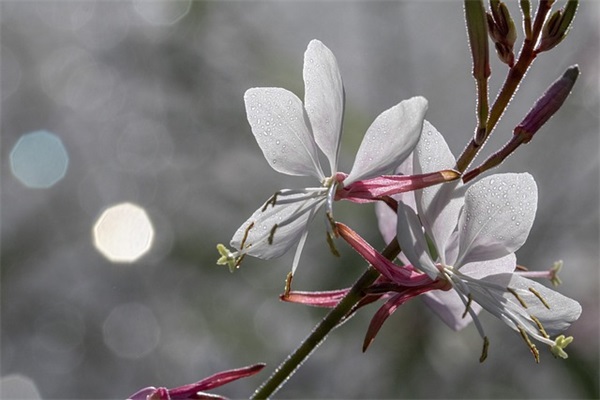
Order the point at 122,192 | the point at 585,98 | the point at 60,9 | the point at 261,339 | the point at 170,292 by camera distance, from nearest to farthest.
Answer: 1. the point at 261,339
2. the point at 585,98
3. the point at 170,292
4. the point at 122,192
5. the point at 60,9

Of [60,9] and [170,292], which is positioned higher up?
[60,9]

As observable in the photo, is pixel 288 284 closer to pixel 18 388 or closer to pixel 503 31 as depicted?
pixel 503 31

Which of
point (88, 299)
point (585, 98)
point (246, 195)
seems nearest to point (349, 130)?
point (246, 195)

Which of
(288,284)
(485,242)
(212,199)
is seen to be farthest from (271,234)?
(212,199)

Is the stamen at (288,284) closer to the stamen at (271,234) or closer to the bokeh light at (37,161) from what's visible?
the stamen at (271,234)

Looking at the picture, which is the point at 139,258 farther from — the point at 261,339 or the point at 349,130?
the point at 349,130
